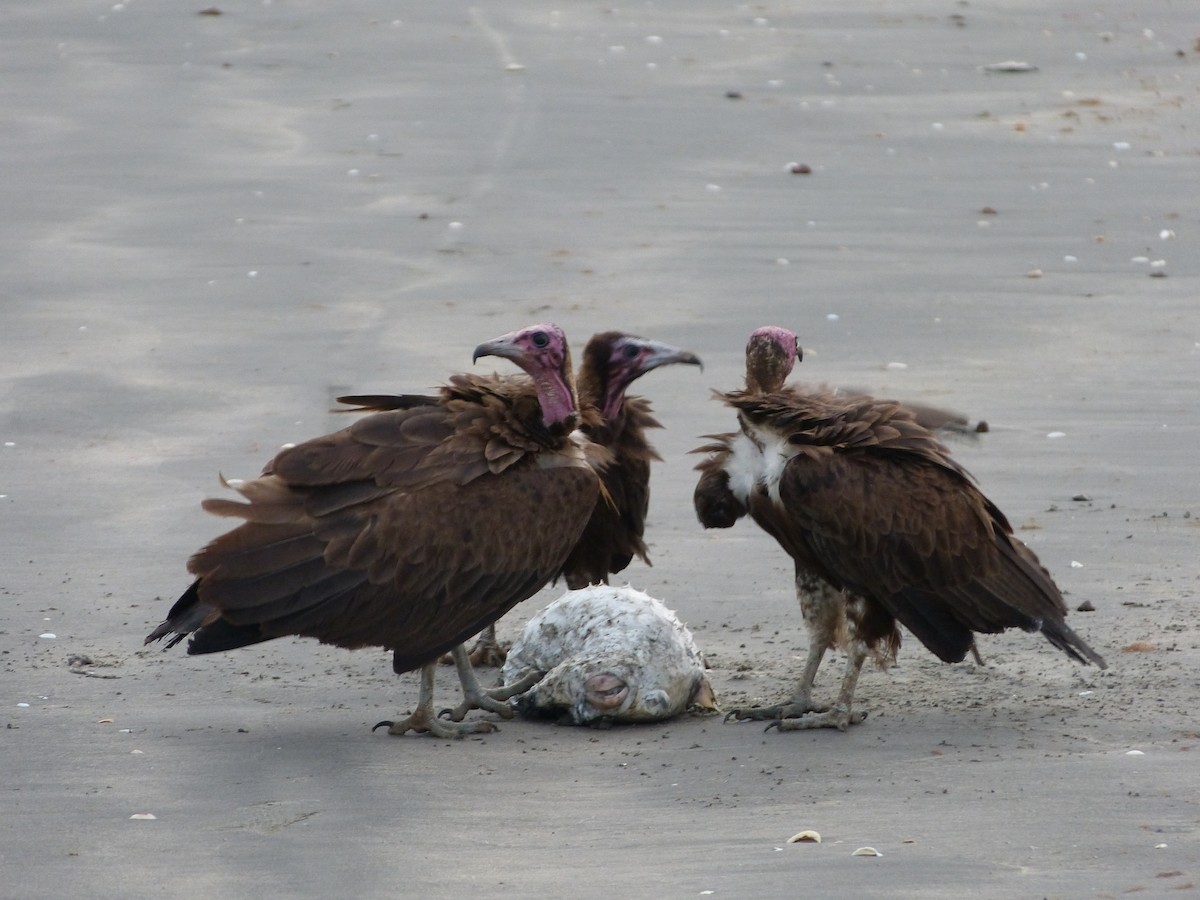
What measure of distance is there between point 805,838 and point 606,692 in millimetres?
1362

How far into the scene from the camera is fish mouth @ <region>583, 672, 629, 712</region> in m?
6.02

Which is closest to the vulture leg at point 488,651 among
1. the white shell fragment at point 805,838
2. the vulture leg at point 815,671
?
the vulture leg at point 815,671

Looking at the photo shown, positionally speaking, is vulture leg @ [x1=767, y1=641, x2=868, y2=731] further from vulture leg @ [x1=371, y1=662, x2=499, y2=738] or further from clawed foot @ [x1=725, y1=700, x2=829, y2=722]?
vulture leg @ [x1=371, y1=662, x2=499, y2=738]

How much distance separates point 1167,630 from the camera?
6.58 meters

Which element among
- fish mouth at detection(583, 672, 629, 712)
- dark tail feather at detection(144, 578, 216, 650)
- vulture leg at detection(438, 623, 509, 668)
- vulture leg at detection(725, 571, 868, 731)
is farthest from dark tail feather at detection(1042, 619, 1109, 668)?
dark tail feather at detection(144, 578, 216, 650)

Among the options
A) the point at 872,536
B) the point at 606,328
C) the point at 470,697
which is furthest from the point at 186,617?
the point at 606,328

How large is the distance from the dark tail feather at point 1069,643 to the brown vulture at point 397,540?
153 centimetres

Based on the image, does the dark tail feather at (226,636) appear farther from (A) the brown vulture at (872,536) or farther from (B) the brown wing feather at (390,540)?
(A) the brown vulture at (872,536)

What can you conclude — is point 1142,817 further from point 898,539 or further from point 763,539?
point 763,539

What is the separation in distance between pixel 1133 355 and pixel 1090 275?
4.48 ft

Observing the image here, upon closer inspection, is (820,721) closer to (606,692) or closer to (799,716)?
(799,716)

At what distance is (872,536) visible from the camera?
5906 mm

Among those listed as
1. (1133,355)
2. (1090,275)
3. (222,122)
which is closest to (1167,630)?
(1133,355)

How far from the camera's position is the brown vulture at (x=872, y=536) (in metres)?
5.93
